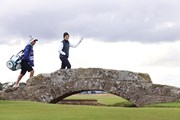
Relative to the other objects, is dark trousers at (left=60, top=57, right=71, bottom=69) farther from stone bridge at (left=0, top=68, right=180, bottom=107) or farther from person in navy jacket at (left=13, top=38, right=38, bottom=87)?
person in navy jacket at (left=13, top=38, right=38, bottom=87)

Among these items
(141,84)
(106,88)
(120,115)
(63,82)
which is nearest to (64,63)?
(63,82)

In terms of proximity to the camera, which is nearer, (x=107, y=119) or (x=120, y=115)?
(x=107, y=119)

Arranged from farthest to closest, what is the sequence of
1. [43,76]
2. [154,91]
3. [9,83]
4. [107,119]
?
[9,83]
[43,76]
[154,91]
[107,119]

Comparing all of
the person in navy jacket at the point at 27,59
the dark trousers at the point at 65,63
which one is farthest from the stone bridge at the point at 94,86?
the person in navy jacket at the point at 27,59

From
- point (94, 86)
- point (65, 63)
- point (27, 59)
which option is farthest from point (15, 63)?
point (94, 86)

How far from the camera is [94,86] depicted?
22.9 m

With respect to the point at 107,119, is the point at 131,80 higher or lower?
higher

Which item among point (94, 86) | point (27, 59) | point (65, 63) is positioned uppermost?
point (27, 59)

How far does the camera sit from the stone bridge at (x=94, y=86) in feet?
72.4

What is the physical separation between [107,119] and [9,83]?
15.3 meters

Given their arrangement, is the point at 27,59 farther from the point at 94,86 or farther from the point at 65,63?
the point at 94,86

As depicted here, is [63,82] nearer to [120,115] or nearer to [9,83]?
[9,83]

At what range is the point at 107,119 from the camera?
11727 millimetres

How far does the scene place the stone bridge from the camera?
72.4ft
